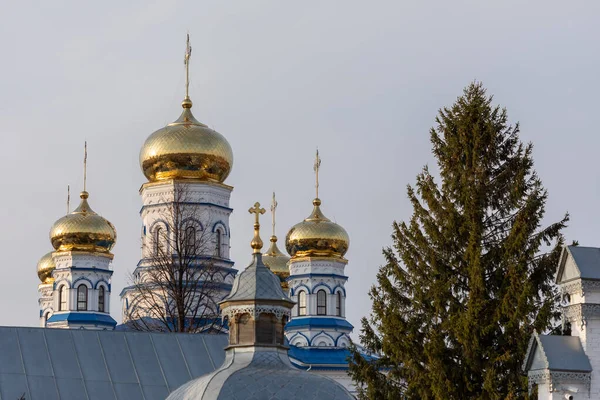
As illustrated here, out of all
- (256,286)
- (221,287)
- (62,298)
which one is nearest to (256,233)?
(256,286)

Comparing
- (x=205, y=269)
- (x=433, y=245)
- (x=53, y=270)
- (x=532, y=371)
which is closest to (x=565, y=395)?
(x=532, y=371)

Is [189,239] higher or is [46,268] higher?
[46,268]

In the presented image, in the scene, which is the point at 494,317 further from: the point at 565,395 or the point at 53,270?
the point at 53,270

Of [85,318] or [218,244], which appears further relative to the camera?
[85,318]

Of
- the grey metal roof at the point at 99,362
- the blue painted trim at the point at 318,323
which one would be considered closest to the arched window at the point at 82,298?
the blue painted trim at the point at 318,323

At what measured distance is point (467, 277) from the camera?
23422 millimetres

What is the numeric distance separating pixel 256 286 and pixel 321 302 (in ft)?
104

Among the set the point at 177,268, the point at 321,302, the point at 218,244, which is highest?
the point at 218,244

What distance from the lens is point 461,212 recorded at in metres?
23.6

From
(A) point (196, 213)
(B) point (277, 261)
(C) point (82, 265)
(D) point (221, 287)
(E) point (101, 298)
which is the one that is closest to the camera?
(D) point (221, 287)

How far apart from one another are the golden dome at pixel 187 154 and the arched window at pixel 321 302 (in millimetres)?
5897

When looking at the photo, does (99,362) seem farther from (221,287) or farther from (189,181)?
(189,181)

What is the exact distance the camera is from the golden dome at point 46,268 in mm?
61812

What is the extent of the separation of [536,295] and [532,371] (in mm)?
4382
